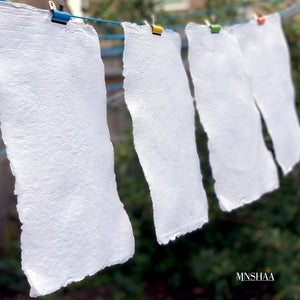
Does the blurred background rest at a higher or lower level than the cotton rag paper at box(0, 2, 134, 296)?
lower

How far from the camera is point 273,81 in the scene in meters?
1.60

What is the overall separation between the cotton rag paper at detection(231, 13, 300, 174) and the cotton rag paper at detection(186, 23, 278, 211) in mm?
97

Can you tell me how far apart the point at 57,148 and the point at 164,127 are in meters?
0.33

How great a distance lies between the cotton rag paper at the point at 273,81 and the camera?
5.03 ft

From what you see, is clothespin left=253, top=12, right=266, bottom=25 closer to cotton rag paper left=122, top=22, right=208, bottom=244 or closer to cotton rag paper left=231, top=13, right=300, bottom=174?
cotton rag paper left=231, top=13, right=300, bottom=174

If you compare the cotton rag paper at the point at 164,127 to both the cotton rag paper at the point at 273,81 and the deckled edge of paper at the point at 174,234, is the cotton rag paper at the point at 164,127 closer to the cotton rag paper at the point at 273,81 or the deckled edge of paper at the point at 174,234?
the deckled edge of paper at the point at 174,234

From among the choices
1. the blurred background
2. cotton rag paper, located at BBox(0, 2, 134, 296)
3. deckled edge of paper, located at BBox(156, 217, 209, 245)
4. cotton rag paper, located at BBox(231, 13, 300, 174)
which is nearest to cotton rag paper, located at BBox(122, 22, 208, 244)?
deckled edge of paper, located at BBox(156, 217, 209, 245)

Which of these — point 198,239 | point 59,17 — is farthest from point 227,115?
point 198,239

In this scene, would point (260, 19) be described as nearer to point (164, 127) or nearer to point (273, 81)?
point (273, 81)

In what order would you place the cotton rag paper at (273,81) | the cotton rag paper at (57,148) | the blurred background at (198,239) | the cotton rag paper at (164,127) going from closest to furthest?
the cotton rag paper at (57,148)
the cotton rag paper at (164,127)
the cotton rag paper at (273,81)
the blurred background at (198,239)

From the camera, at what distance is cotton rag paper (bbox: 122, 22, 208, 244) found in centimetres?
107

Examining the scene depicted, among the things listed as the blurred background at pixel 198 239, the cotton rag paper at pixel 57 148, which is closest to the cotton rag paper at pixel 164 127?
the cotton rag paper at pixel 57 148

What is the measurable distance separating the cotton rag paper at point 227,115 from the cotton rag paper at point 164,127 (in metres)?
0.09

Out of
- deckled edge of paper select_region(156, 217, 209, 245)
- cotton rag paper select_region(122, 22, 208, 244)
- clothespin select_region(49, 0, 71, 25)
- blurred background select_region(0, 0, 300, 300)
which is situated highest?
clothespin select_region(49, 0, 71, 25)
